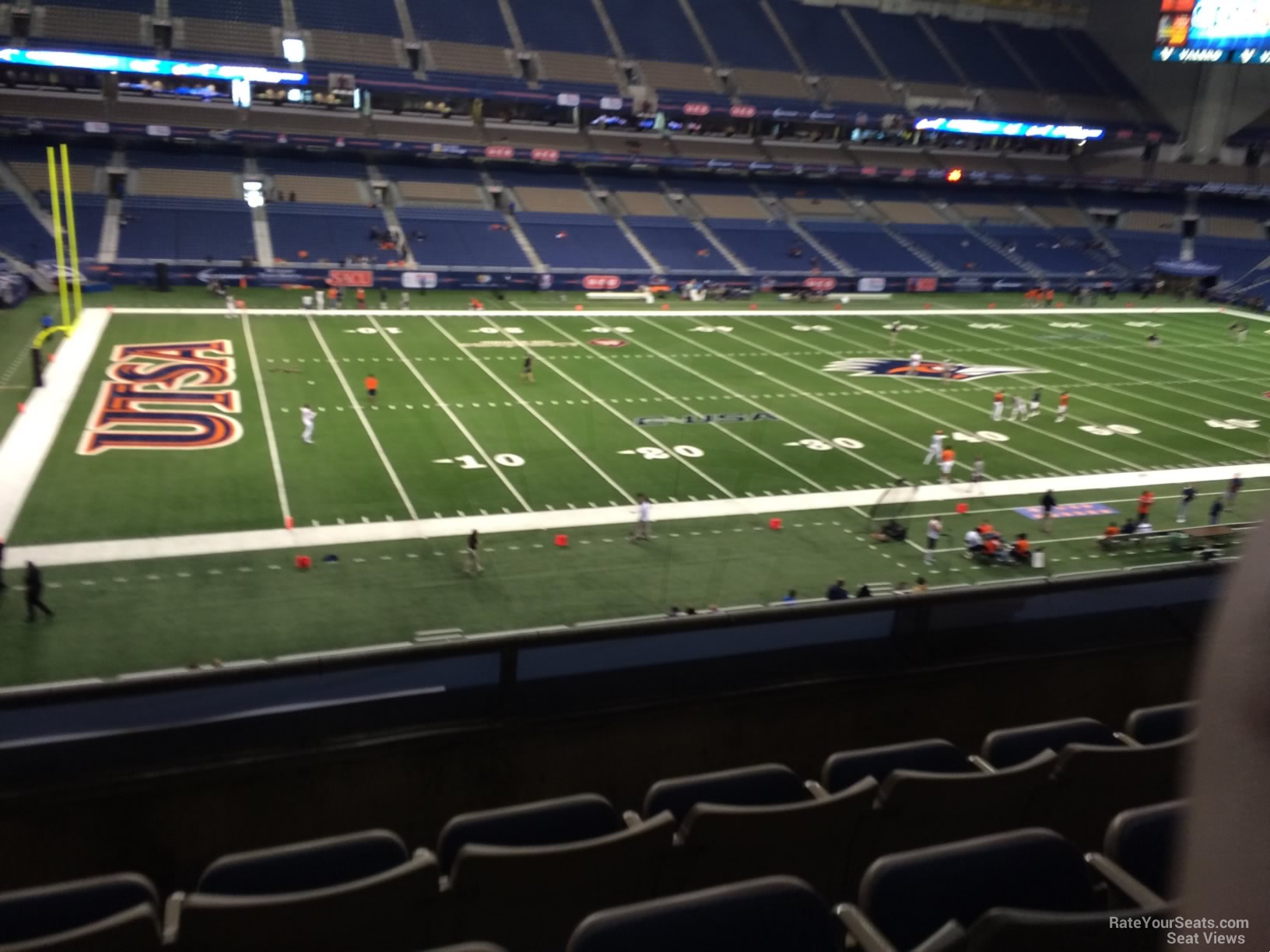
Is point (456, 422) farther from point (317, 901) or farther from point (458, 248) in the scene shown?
point (458, 248)

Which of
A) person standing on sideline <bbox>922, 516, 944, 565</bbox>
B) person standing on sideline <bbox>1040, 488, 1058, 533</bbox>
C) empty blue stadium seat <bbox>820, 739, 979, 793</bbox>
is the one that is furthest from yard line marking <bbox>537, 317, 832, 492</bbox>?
empty blue stadium seat <bbox>820, 739, 979, 793</bbox>

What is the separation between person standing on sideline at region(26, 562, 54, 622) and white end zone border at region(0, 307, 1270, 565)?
1.92 m

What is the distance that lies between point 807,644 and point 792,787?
1.39 meters

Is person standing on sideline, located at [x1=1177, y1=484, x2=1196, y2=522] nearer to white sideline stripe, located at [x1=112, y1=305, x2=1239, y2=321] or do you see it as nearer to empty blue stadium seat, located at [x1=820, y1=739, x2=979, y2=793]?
empty blue stadium seat, located at [x1=820, y1=739, x2=979, y2=793]

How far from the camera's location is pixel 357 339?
34.2m

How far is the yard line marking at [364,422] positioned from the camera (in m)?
20.1

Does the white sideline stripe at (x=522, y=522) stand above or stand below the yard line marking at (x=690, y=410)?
below

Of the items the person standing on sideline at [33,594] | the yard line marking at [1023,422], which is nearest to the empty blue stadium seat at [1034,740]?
the person standing on sideline at [33,594]

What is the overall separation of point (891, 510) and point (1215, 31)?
107 ft

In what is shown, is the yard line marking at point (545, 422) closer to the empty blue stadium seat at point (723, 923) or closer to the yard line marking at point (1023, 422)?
the yard line marking at point (1023, 422)

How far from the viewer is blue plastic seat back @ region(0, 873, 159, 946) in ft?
10.1

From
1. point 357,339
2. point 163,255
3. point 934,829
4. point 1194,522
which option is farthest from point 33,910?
point 163,255

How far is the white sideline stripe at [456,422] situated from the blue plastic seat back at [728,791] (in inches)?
621

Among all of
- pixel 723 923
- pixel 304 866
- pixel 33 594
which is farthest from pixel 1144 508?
pixel 304 866
